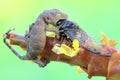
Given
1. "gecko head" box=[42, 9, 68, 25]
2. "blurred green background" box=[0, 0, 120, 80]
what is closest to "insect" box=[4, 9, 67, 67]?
"gecko head" box=[42, 9, 68, 25]

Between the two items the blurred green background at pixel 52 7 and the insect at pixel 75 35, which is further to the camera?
the blurred green background at pixel 52 7

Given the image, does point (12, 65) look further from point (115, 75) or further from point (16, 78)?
point (115, 75)

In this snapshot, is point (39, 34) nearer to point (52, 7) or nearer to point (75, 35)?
point (75, 35)

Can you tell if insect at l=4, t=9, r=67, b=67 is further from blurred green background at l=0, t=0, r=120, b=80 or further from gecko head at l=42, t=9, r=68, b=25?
blurred green background at l=0, t=0, r=120, b=80

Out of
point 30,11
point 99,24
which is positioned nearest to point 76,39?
point 99,24

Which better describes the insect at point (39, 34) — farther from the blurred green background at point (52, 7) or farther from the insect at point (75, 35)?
the blurred green background at point (52, 7)

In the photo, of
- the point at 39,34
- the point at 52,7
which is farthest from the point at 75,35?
the point at 52,7

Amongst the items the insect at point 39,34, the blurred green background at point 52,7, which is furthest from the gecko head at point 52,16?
the blurred green background at point 52,7
